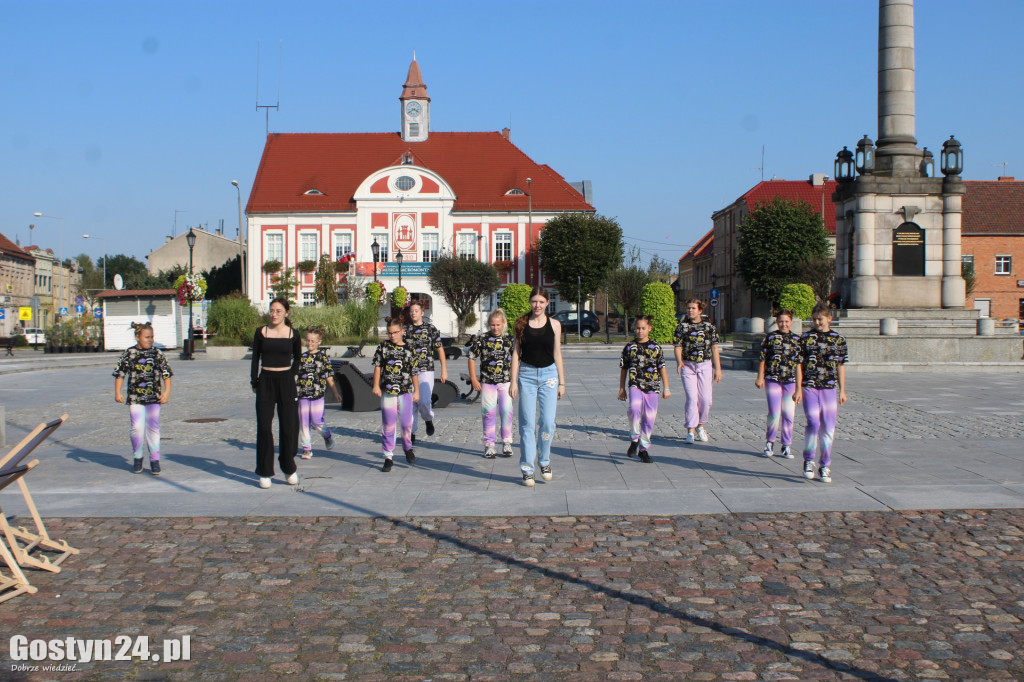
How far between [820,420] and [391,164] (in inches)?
2366

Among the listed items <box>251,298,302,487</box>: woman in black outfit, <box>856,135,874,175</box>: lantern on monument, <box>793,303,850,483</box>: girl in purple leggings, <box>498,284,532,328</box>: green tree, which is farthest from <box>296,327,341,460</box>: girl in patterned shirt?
<box>498,284,532,328</box>: green tree

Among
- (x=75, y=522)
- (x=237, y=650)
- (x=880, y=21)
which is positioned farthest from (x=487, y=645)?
(x=880, y=21)

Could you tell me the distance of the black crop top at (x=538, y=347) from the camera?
9.01 meters

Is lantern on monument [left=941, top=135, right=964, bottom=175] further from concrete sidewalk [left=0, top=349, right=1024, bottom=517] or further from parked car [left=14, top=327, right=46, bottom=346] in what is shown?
parked car [left=14, top=327, right=46, bottom=346]

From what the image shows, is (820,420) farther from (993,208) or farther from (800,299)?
(993,208)

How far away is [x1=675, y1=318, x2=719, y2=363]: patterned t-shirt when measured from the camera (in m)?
11.7

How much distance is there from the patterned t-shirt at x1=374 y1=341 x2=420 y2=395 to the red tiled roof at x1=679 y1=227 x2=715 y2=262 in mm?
89989

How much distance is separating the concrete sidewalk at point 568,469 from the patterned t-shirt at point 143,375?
2.77 ft

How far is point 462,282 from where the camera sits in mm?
57906

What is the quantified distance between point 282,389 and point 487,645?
470cm

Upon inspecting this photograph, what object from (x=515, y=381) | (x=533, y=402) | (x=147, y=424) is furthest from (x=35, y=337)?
(x=533, y=402)

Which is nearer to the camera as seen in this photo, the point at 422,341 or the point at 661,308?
the point at 422,341

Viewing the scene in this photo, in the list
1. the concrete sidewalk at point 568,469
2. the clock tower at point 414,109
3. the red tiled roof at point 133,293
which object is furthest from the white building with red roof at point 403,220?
the concrete sidewalk at point 568,469

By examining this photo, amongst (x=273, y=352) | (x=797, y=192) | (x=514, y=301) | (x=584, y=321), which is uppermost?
(x=797, y=192)
